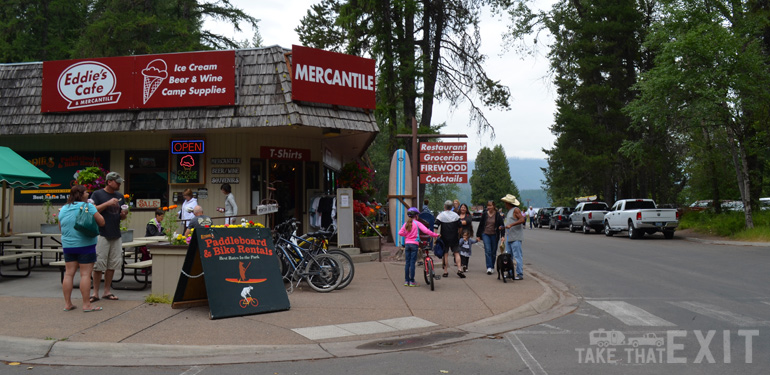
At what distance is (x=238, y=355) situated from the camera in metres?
6.33

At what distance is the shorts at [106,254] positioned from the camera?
28.3ft

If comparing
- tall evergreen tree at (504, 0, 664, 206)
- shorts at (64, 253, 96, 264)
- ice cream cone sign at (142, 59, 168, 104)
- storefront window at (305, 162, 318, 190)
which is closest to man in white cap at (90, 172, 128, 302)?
shorts at (64, 253, 96, 264)

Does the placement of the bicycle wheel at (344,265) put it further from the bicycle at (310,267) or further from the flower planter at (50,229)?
the flower planter at (50,229)

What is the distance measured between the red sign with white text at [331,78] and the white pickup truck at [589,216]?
22.7 metres

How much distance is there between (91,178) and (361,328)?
988 centimetres

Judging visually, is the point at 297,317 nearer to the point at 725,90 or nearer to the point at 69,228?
the point at 69,228

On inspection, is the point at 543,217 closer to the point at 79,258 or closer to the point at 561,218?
the point at 561,218

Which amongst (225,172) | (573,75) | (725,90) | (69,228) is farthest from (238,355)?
(573,75)

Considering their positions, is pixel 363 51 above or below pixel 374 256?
above

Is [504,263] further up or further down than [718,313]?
further up

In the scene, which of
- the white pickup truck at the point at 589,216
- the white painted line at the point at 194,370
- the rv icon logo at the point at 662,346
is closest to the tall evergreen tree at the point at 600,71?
the white pickup truck at the point at 589,216

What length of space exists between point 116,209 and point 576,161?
3170cm

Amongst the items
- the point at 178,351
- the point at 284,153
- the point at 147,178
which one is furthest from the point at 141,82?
the point at 178,351

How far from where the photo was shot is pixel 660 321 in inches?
313
